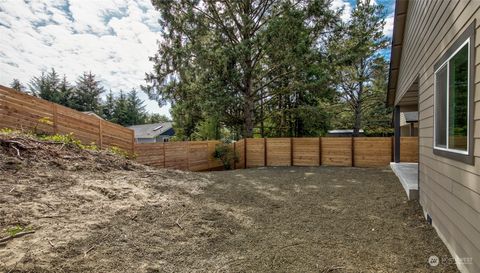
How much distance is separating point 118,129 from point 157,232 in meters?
6.33

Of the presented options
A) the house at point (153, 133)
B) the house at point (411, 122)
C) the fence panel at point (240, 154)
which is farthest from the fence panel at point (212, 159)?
the house at point (153, 133)

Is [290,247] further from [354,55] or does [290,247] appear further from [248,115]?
[354,55]

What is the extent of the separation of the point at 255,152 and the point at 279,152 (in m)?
1.12

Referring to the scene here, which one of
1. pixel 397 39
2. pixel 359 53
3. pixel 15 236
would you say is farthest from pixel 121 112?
pixel 15 236

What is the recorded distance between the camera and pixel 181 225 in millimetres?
3645

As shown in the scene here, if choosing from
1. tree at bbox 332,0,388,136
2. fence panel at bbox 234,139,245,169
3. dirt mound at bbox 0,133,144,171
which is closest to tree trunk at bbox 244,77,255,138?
fence panel at bbox 234,139,245,169

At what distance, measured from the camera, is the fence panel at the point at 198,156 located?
1135 cm

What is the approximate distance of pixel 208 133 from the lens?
1525cm

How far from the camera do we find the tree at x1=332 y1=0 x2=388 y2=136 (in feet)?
42.1

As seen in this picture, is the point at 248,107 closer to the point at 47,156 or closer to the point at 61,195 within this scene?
the point at 47,156

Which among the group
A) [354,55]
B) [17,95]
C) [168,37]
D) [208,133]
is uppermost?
[168,37]

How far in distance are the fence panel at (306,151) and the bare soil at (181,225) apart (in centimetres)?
578

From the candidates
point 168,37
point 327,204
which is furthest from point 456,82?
point 168,37

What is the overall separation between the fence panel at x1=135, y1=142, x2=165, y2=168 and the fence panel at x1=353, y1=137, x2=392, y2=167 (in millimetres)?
7747
